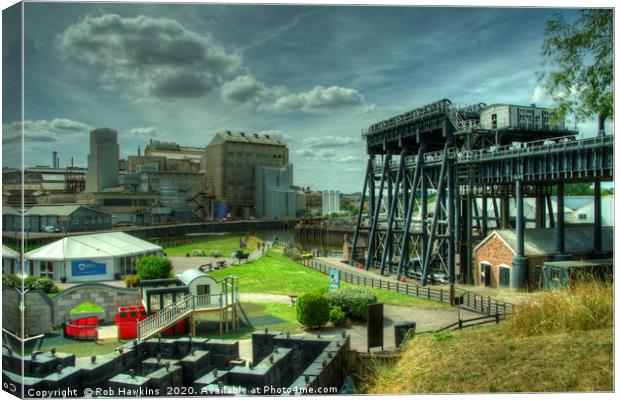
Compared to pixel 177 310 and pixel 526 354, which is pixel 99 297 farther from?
pixel 526 354

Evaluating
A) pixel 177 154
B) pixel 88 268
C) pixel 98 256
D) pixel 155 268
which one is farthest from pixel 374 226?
pixel 88 268

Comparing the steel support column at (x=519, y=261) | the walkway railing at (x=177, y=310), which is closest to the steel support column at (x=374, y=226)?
the steel support column at (x=519, y=261)

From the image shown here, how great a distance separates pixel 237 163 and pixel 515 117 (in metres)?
10.9

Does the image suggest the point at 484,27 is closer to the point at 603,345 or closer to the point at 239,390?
the point at 603,345

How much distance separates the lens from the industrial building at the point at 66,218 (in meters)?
12.5

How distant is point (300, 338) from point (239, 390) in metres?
2.29

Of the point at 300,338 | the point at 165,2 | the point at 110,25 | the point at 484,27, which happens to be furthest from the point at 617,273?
the point at 110,25

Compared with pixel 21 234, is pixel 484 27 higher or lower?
higher

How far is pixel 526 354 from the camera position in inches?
428

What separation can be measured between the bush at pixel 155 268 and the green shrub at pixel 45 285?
8.95 feet

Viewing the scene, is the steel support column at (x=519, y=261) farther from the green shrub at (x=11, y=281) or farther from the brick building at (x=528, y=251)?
the green shrub at (x=11, y=281)

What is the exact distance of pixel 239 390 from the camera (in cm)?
1100

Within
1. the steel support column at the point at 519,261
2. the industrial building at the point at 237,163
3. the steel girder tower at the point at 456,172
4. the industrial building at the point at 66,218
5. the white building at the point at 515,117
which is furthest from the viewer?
the steel support column at the point at 519,261

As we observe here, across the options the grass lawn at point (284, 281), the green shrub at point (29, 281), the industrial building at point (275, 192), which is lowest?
the grass lawn at point (284, 281)
